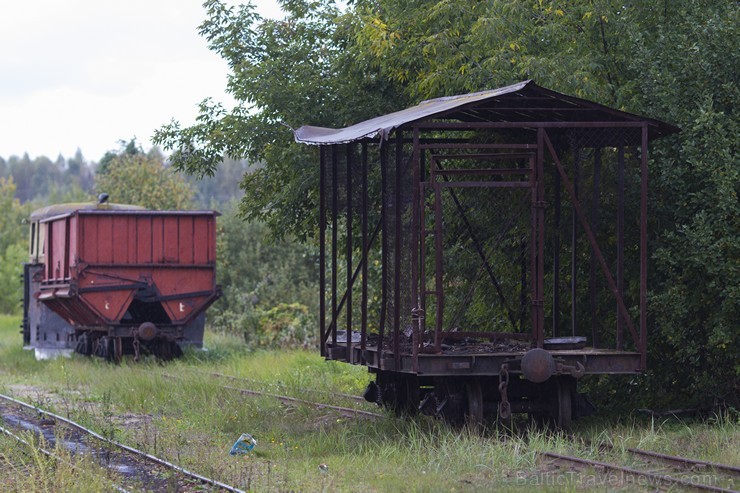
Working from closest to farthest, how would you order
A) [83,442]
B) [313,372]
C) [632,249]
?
[83,442] < [632,249] < [313,372]

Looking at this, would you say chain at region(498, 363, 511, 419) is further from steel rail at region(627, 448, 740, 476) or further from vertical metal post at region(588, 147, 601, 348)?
vertical metal post at region(588, 147, 601, 348)

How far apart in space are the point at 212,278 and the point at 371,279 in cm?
346

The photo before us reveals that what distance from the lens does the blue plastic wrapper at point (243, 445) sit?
11.1 m

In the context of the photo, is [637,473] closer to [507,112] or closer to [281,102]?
[507,112]

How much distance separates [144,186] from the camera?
48.4 meters

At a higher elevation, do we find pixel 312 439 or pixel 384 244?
pixel 384 244

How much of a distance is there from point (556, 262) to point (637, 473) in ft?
16.1

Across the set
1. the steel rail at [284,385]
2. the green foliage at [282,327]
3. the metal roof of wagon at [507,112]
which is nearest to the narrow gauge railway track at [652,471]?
the metal roof of wagon at [507,112]

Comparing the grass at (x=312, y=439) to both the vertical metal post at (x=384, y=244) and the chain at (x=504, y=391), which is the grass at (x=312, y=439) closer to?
the chain at (x=504, y=391)

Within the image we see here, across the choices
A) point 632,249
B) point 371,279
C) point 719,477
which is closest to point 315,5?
point 371,279

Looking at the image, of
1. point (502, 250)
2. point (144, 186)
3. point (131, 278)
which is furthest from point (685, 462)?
point (144, 186)

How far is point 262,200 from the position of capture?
64.5ft

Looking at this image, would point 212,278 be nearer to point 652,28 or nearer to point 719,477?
point 652,28

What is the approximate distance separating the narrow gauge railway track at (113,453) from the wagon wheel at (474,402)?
327 cm
